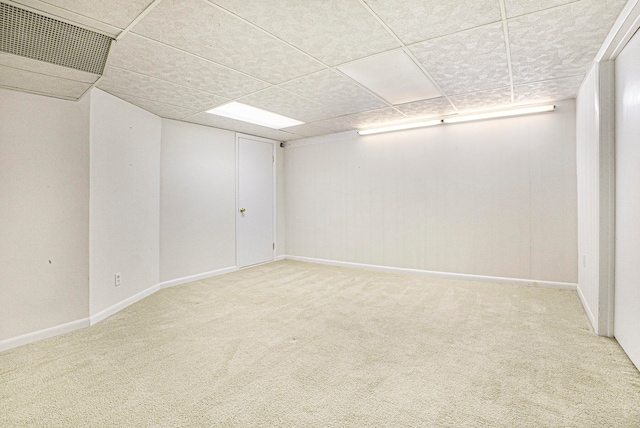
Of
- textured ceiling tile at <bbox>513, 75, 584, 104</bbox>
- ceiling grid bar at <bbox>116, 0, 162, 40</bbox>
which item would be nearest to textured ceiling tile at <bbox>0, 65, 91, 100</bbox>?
ceiling grid bar at <bbox>116, 0, 162, 40</bbox>

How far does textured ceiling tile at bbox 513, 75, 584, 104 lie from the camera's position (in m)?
3.11

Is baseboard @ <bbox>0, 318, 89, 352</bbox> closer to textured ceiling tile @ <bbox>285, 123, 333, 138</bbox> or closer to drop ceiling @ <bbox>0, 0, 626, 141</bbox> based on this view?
drop ceiling @ <bbox>0, 0, 626, 141</bbox>

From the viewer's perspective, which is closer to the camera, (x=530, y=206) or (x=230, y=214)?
(x=530, y=206)

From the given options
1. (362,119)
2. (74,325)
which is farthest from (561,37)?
(74,325)

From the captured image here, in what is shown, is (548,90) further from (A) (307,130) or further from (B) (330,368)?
(B) (330,368)

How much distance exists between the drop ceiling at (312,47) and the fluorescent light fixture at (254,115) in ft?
1.71

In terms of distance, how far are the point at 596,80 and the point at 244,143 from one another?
4.54m

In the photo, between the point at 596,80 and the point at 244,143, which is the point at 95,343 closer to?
the point at 244,143

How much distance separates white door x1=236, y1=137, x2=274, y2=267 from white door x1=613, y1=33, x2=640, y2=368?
15.3 feet

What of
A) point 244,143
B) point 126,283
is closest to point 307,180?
point 244,143

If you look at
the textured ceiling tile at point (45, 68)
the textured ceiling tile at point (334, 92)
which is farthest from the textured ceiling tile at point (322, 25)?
the textured ceiling tile at point (45, 68)

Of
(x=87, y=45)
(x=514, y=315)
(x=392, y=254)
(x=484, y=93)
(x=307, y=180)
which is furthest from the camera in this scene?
(x=307, y=180)

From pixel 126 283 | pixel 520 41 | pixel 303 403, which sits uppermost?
pixel 520 41

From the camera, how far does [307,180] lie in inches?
233
